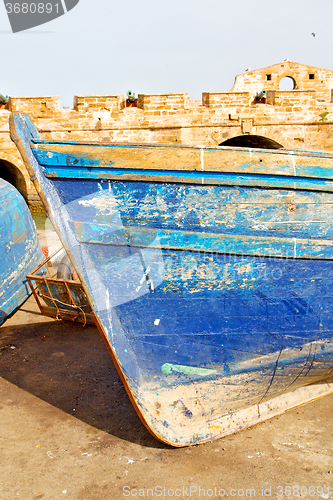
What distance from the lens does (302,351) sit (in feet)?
9.47

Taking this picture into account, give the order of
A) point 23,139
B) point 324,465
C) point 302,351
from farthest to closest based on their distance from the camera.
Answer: point 302,351 < point 324,465 < point 23,139

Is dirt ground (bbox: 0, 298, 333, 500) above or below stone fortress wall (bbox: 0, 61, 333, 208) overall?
below

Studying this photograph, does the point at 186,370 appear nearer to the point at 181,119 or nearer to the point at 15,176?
the point at 181,119

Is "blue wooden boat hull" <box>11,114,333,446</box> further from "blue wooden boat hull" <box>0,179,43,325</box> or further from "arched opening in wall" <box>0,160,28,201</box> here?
"arched opening in wall" <box>0,160,28,201</box>

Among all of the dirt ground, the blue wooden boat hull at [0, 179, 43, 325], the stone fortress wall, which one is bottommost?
the dirt ground

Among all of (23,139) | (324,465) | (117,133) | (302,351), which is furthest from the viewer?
(117,133)

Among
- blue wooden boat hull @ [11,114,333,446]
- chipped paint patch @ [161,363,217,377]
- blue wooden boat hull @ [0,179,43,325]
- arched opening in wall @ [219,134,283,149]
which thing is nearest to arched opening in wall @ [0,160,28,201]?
blue wooden boat hull @ [0,179,43,325]

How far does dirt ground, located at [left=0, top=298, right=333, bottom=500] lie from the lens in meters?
2.48

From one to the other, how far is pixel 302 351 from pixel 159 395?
1170 millimetres

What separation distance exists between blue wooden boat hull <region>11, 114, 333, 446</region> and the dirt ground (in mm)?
269

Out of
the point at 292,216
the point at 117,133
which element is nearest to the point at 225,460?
the point at 292,216

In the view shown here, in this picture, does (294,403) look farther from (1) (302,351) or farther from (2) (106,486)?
(2) (106,486)

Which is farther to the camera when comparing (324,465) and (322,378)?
(322,378)

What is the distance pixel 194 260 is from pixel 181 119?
886 centimetres
